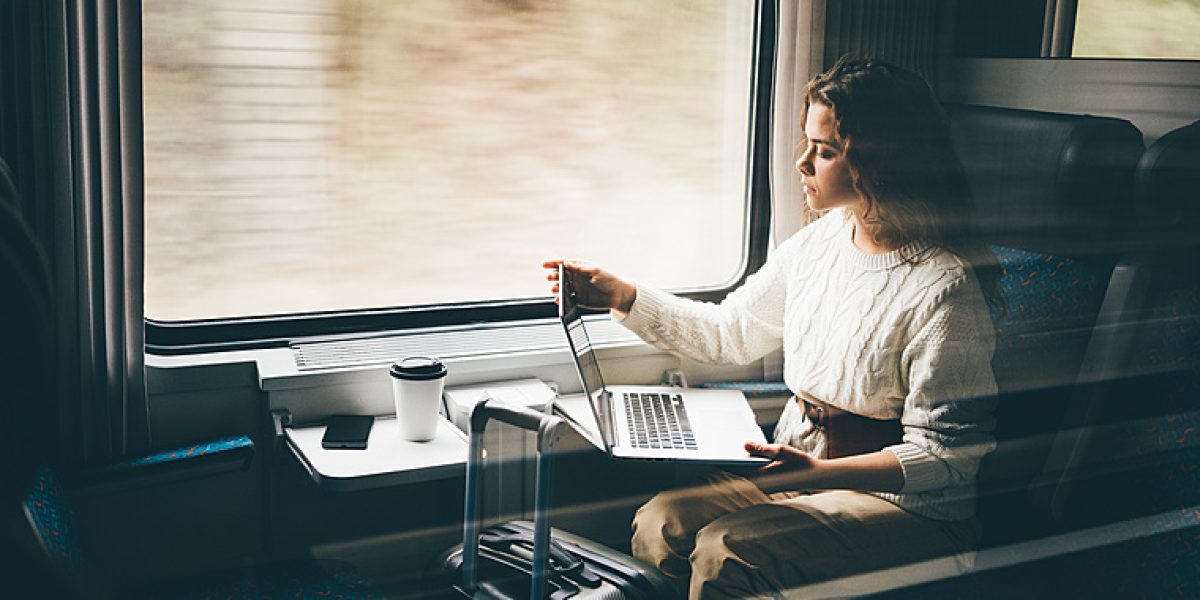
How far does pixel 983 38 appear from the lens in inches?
77.8

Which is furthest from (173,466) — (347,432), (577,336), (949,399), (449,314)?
(949,399)

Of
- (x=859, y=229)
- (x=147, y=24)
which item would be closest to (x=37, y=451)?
(x=147, y=24)

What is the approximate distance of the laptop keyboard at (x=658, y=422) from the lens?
57.5 inches

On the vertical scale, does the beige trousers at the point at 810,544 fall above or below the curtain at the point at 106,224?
below

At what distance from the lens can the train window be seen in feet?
→ 4.65

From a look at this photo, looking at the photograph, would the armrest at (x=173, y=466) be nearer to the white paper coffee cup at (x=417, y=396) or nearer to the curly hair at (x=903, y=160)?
the white paper coffee cup at (x=417, y=396)

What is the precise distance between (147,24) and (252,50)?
15 cm

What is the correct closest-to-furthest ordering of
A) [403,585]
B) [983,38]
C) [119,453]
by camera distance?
1. [119,453]
2. [403,585]
3. [983,38]

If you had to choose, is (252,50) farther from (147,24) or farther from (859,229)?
(859,229)

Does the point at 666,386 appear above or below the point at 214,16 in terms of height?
below

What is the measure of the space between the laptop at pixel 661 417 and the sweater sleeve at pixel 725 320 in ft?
0.27

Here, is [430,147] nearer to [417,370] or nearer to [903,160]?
[417,370]

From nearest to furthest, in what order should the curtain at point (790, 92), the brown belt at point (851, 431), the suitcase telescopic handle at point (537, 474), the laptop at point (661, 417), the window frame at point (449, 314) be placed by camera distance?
the suitcase telescopic handle at point (537, 474) → the laptop at point (661, 417) → the brown belt at point (851, 431) → the window frame at point (449, 314) → the curtain at point (790, 92)

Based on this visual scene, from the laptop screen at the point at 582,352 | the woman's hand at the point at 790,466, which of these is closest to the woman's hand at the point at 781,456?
the woman's hand at the point at 790,466
